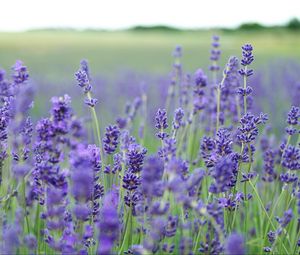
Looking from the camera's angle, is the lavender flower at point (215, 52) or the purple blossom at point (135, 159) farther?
the lavender flower at point (215, 52)

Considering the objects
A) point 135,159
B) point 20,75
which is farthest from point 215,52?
point 135,159

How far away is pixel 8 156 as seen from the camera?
83.4 inches

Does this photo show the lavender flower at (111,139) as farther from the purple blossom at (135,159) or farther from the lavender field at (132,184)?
the purple blossom at (135,159)

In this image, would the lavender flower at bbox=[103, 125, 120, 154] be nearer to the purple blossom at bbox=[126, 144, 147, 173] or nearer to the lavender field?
the lavender field

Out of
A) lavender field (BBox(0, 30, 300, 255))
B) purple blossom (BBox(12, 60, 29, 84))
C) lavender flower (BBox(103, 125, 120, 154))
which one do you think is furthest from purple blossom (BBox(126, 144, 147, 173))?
purple blossom (BBox(12, 60, 29, 84))

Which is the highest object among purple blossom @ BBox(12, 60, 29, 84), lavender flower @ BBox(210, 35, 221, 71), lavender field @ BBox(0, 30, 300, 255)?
lavender flower @ BBox(210, 35, 221, 71)

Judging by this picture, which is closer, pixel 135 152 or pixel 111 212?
pixel 111 212

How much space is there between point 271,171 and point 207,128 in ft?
3.44

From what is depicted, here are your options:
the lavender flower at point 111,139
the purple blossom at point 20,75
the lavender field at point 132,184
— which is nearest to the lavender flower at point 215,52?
the lavender field at point 132,184

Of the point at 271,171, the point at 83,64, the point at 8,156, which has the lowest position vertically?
the point at 271,171

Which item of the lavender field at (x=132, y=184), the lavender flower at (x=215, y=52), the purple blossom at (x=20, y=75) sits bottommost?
the lavender field at (x=132, y=184)

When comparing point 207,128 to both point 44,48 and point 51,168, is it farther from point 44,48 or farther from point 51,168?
point 44,48

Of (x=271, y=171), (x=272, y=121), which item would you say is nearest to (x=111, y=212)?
(x=271, y=171)

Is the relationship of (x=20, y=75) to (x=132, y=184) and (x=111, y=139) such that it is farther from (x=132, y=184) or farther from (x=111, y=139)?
(x=132, y=184)
